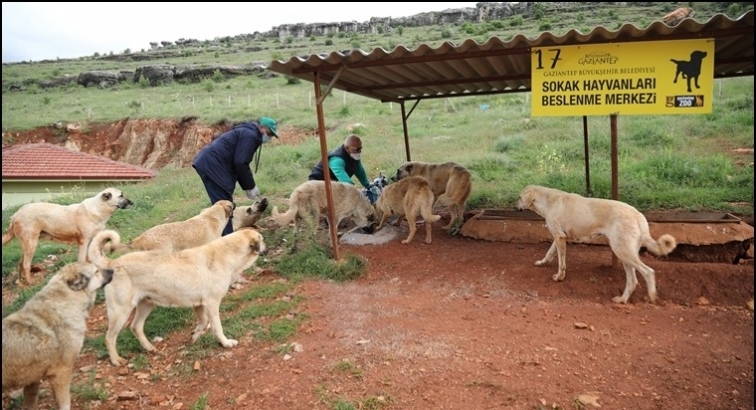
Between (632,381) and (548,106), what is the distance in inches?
154

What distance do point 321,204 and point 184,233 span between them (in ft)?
9.79

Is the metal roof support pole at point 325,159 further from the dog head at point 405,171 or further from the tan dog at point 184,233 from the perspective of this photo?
the dog head at point 405,171

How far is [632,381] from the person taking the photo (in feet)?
14.9

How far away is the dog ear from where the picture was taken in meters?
4.30

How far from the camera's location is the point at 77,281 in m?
4.31

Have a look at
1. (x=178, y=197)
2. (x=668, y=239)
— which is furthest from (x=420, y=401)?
(x=178, y=197)

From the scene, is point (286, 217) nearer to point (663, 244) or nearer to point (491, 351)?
point (491, 351)

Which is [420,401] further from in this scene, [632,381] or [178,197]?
[178,197]

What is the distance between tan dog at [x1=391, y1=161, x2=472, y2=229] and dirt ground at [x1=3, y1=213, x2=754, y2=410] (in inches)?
110

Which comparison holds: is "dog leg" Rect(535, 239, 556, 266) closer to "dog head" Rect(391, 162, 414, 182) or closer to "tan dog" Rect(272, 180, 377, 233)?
"tan dog" Rect(272, 180, 377, 233)

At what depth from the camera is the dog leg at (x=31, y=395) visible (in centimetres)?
417

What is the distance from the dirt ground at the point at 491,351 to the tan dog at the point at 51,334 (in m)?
0.67

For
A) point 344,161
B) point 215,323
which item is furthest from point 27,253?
point 344,161

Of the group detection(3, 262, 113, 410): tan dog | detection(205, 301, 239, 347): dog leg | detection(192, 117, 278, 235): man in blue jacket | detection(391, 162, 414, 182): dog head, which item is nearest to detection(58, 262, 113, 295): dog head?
detection(3, 262, 113, 410): tan dog
